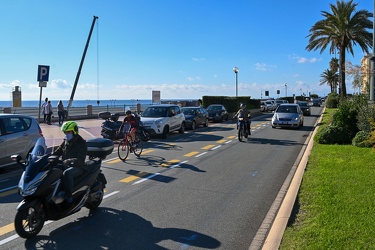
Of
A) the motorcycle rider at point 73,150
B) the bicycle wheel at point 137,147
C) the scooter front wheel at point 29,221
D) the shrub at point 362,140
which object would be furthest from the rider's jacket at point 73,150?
the shrub at point 362,140

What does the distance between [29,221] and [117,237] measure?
1.23 meters

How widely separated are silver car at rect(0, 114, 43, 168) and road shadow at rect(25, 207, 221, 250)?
16.5ft

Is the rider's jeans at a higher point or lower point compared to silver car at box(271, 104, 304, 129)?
lower

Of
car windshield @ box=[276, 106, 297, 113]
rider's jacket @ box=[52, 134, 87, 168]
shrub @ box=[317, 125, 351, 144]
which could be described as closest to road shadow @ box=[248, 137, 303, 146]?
shrub @ box=[317, 125, 351, 144]

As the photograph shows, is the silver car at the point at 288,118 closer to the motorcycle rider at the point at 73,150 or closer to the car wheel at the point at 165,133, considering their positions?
the car wheel at the point at 165,133

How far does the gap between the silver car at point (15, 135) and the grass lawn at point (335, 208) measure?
24.8ft

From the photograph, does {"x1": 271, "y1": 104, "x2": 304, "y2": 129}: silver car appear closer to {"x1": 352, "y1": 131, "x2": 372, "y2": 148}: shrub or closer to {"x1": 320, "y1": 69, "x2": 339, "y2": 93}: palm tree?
{"x1": 352, "y1": 131, "x2": 372, "y2": 148}: shrub

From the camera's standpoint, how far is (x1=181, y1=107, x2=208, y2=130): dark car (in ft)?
76.8

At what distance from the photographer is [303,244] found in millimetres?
4539

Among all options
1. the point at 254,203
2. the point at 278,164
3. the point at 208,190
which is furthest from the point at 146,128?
the point at 254,203

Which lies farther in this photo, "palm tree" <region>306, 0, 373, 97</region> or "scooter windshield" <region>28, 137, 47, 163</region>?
"palm tree" <region>306, 0, 373, 97</region>

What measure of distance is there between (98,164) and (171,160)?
5.58m

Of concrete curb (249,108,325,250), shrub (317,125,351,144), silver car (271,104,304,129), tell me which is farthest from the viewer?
silver car (271,104,304,129)

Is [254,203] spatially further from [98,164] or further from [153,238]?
[98,164]
